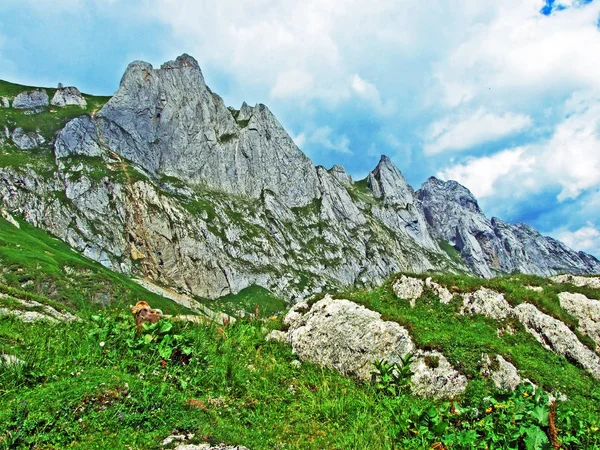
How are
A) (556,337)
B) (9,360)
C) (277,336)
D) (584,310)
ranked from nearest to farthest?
(9,360) < (556,337) < (277,336) < (584,310)

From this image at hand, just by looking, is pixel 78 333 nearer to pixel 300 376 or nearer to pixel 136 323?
pixel 136 323

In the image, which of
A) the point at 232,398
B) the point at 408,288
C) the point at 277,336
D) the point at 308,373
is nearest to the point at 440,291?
the point at 408,288

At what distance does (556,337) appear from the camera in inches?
666

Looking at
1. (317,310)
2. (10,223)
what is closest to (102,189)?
(10,223)

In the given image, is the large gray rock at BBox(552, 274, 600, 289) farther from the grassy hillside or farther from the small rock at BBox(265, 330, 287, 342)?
the small rock at BBox(265, 330, 287, 342)

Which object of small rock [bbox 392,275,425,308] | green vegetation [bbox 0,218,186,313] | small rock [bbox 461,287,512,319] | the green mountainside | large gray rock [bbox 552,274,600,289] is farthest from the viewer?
green vegetation [bbox 0,218,186,313]

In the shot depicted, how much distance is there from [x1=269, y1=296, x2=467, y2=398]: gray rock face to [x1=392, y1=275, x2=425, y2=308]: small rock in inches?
168

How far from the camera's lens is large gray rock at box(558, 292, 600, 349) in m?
18.0

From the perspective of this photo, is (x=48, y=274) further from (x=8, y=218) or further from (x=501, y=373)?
(x=501, y=373)

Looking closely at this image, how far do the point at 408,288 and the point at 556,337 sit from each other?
23.1 ft

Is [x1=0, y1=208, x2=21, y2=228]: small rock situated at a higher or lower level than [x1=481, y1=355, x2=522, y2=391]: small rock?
higher

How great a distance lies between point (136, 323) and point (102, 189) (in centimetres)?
20579

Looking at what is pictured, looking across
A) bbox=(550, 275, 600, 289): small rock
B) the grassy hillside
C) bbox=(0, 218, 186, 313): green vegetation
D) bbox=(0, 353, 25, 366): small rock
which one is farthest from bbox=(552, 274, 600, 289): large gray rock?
bbox=(0, 218, 186, 313): green vegetation

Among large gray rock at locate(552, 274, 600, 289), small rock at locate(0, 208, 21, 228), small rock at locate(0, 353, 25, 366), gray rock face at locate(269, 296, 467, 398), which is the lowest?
small rock at locate(0, 353, 25, 366)
